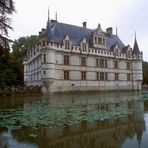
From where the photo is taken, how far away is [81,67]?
3588 cm

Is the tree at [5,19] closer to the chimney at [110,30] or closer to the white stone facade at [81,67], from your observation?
the white stone facade at [81,67]

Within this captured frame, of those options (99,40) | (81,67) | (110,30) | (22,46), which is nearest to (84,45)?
Result: (81,67)

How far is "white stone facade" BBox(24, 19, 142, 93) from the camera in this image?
32125mm

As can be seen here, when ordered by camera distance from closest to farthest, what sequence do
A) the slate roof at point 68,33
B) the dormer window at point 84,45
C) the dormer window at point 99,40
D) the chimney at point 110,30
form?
the slate roof at point 68,33
the dormer window at point 84,45
the dormer window at point 99,40
the chimney at point 110,30

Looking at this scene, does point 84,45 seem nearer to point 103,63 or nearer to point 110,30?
point 103,63

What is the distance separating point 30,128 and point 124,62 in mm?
35801

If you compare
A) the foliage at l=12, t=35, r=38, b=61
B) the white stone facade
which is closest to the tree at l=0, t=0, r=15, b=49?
the white stone facade

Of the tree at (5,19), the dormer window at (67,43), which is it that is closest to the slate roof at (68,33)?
the dormer window at (67,43)

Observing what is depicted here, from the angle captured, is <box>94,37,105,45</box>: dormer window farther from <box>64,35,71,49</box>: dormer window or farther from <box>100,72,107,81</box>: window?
<box>64,35,71,49</box>: dormer window

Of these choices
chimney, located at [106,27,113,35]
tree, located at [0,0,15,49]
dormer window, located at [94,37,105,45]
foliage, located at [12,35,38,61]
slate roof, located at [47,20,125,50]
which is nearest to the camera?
tree, located at [0,0,15,49]

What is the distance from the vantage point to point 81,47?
1412 inches

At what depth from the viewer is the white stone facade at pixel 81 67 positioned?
105 feet

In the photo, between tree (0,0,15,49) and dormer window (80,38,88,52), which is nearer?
tree (0,0,15,49)

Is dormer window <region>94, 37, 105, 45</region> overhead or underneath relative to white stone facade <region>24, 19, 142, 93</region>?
overhead
